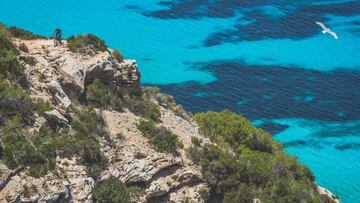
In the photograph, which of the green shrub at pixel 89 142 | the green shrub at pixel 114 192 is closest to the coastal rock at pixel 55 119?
the green shrub at pixel 89 142

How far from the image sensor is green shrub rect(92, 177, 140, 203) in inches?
564

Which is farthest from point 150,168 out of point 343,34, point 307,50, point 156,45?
point 343,34

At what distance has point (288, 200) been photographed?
18.2 m

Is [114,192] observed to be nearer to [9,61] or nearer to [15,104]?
[15,104]

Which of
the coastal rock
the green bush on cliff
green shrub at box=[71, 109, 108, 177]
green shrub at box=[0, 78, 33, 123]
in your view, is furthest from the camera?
the green bush on cliff

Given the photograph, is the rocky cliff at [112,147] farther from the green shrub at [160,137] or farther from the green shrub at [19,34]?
the green shrub at [19,34]

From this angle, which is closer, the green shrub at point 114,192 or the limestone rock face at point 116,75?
the green shrub at point 114,192

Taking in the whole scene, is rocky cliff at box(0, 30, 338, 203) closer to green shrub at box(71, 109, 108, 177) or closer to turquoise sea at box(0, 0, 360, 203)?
green shrub at box(71, 109, 108, 177)

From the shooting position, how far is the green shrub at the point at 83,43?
19.2 m

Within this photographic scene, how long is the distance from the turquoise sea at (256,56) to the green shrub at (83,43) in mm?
17380

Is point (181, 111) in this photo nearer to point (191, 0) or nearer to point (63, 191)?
point (63, 191)

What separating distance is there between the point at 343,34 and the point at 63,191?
46.3 m

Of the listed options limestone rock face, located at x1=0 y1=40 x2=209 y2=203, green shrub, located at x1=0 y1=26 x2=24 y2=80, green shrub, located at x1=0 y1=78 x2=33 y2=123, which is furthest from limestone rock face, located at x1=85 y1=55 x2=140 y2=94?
green shrub, located at x1=0 y1=78 x2=33 y2=123

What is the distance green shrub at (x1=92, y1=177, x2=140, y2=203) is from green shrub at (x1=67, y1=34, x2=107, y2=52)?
5718mm
